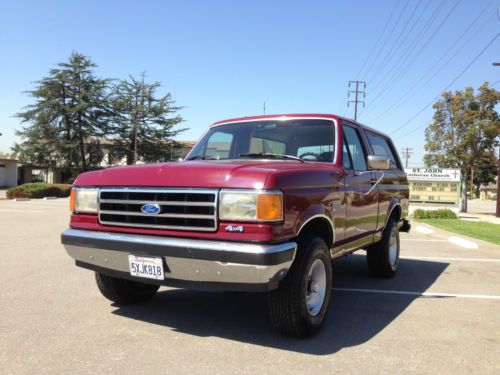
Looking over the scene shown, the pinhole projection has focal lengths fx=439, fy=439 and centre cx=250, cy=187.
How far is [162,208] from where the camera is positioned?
3465 mm

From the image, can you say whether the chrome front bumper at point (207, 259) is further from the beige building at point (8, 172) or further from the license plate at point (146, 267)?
the beige building at point (8, 172)

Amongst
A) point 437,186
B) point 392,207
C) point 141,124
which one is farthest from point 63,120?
point 392,207

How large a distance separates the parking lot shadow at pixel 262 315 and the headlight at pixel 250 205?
3.71 ft

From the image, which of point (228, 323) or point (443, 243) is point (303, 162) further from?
point (443, 243)

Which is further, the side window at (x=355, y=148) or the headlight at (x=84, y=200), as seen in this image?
the side window at (x=355, y=148)

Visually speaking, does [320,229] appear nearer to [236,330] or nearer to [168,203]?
[236,330]

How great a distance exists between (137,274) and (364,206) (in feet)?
8.84

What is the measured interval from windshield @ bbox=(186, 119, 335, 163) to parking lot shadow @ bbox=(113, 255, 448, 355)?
5.21 ft

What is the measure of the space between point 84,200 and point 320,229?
216cm

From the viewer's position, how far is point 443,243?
10695 mm

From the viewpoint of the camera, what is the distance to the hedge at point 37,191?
93.1 feet

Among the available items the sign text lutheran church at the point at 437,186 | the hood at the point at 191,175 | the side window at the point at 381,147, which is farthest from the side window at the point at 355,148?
the sign text lutheran church at the point at 437,186

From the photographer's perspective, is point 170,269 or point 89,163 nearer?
point 170,269

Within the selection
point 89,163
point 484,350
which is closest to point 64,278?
point 484,350
